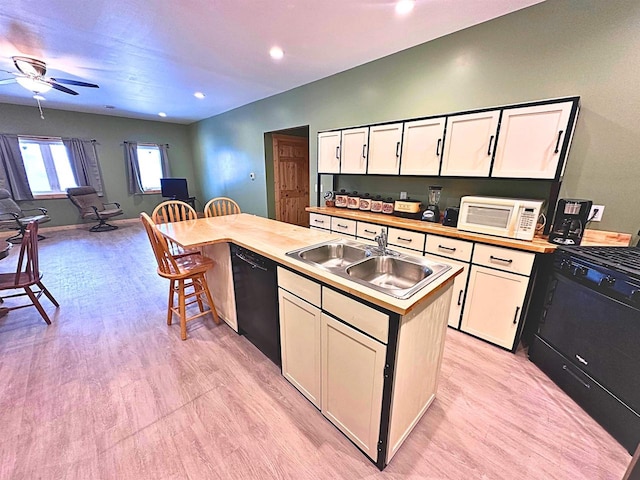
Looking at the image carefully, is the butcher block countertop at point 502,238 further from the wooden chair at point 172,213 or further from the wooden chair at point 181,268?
the wooden chair at point 172,213

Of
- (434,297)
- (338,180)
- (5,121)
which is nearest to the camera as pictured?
(434,297)

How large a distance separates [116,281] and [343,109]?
3.77 m

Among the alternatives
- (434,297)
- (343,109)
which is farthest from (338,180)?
(434,297)

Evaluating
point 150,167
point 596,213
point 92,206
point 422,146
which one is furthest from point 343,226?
point 150,167

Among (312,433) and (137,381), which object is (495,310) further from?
(137,381)

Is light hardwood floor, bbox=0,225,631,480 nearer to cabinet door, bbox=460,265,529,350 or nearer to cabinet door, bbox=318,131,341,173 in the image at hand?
cabinet door, bbox=460,265,529,350

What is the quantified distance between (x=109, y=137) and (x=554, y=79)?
27.3 ft

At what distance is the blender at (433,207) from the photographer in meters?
2.58

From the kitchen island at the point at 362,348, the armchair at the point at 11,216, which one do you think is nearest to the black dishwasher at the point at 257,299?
the kitchen island at the point at 362,348

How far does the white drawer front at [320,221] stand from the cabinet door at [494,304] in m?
1.72

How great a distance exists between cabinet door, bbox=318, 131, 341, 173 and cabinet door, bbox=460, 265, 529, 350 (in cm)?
203

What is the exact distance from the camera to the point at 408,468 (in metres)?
1.27

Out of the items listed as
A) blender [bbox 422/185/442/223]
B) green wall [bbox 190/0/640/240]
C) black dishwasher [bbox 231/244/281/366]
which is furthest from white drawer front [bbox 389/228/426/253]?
black dishwasher [bbox 231/244/281/366]

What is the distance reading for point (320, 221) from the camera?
341 centimetres
